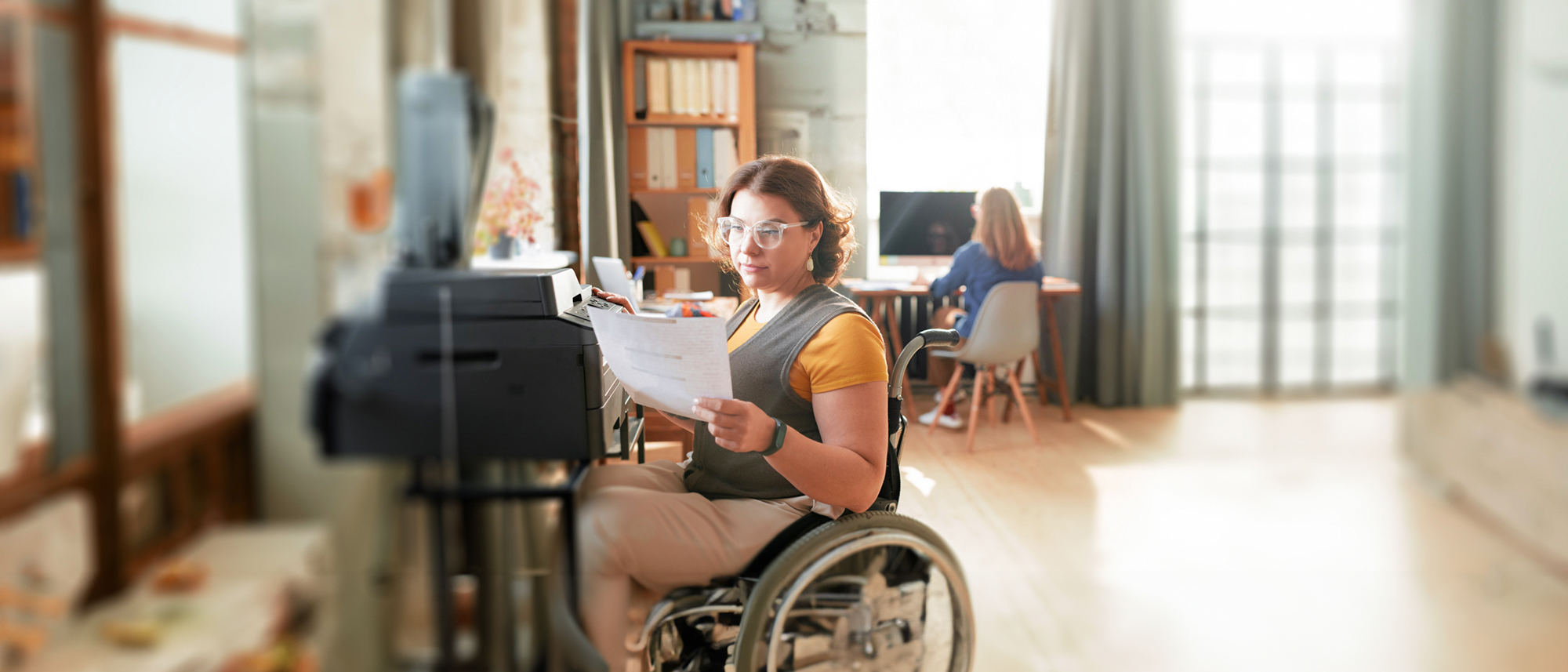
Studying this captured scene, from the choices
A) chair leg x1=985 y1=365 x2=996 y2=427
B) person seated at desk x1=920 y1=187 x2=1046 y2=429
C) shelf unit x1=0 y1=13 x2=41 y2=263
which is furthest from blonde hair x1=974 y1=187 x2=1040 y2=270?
shelf unit x1=0 y1=13 x2=41 y2=263

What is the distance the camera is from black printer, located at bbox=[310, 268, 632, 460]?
2.72 ft

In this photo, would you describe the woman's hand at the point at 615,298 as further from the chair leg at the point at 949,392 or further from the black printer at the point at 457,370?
the chair leg at the point at 949,392

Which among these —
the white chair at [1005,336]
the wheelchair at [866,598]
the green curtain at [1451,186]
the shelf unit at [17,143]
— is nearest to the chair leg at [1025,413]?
the white chair at [1005,336]

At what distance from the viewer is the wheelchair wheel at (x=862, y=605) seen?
2.93ft

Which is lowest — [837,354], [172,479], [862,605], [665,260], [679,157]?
[862,605]

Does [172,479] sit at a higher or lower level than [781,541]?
higher

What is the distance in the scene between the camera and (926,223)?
771 mm

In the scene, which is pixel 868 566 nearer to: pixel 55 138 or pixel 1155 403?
pixel 1155 403

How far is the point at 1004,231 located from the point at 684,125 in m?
0.32

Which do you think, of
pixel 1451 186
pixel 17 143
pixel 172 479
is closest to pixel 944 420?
pixel 1451 186

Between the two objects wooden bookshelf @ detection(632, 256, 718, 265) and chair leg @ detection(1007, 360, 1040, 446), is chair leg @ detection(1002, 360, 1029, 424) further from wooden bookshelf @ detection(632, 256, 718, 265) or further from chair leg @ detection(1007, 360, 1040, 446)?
wooden bookshelf @ detection(632, 256, 718, 265)

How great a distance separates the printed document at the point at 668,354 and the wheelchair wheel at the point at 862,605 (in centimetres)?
21

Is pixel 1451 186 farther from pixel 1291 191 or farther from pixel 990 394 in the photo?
pixel 990 394

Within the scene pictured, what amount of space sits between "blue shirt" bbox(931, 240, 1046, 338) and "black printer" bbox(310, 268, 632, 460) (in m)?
0.37
